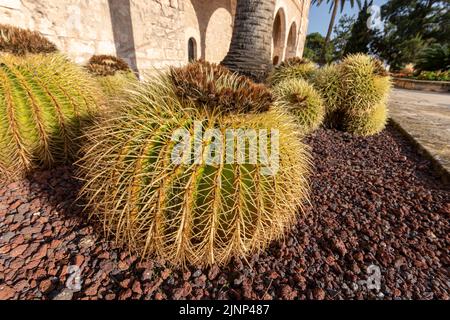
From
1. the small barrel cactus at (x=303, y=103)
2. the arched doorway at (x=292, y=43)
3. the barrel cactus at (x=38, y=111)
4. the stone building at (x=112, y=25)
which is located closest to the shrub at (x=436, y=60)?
the arched doorway at (x=292, y=43)

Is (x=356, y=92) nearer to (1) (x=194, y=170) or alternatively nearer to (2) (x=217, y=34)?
(1) (x=194, y=170)

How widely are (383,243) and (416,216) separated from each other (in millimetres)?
578

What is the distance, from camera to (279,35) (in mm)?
15422

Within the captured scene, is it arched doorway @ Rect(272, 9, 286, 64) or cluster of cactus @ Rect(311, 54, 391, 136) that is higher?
arched doorway @ Rect(272, 9, 286, 64)

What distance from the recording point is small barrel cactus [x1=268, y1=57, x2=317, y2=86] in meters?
4.15

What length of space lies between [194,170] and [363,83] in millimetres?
3522

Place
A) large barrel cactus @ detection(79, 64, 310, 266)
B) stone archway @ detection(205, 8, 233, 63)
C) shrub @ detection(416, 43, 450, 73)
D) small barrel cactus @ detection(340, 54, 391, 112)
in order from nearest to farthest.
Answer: large barrel cactus @ detection(79, 64, 310, 266)
small barrel cactus @ detection(340, 54, 391, 112)
stone archway @ detection(205, 8, 233, 63)
shrub @ detection(416, 43, 450, 73)

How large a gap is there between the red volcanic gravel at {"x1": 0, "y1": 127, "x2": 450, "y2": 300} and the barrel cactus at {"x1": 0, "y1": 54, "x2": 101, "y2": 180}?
7.0 inches

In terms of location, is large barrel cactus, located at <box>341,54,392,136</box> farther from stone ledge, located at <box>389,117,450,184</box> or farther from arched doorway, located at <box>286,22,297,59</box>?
arched doorway, located at <box>286,22,297,59</box>

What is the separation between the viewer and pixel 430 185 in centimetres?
237

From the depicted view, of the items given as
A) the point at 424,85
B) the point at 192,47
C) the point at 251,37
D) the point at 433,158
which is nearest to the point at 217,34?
the point at 192,47

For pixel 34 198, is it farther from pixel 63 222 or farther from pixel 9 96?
pixel 9 96

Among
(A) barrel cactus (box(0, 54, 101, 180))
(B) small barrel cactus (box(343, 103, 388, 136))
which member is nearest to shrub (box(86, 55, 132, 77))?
(A) barrel cactus (box(0, 54, 101, 180))

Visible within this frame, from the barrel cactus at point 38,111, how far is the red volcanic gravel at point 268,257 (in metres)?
0.18
